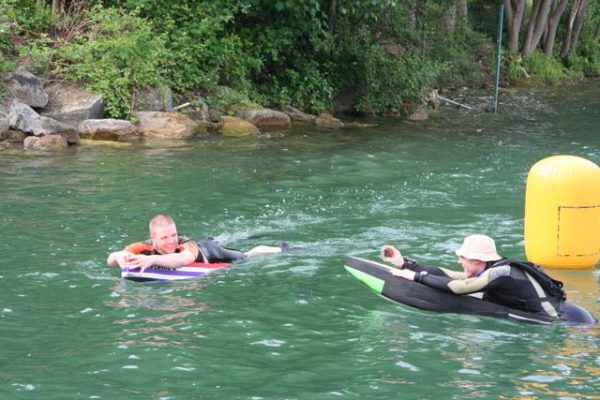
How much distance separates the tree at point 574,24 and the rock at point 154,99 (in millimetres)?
22020

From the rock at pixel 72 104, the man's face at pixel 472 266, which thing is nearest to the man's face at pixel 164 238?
the man's face at pixel 472 266

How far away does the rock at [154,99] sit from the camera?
62.4 feet

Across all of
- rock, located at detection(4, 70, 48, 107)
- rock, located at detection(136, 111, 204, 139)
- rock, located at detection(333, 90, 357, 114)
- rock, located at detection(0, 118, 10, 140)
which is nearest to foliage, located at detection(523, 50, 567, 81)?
rock, located at detection(333, 90, 357, 114)

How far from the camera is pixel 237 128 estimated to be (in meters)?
19.3

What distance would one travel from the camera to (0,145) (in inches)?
658

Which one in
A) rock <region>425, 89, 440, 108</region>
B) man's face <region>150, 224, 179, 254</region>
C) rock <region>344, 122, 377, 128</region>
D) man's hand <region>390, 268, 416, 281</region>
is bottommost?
man's hand <region>390, 268, 416, 281</region>

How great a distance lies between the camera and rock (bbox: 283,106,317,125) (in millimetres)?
21281

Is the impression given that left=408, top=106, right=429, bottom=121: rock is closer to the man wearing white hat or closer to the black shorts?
the black shorts

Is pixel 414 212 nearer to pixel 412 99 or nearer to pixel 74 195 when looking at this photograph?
pixel 74 195

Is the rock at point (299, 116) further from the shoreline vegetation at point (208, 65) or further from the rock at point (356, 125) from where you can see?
the rock at point (356, 125)

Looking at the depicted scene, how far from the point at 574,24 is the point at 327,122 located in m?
20.0

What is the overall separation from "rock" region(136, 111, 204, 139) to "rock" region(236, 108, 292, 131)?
147cm

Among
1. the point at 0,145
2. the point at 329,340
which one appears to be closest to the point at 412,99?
the point at 0,145

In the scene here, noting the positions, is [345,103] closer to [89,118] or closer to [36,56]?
[89,118]
